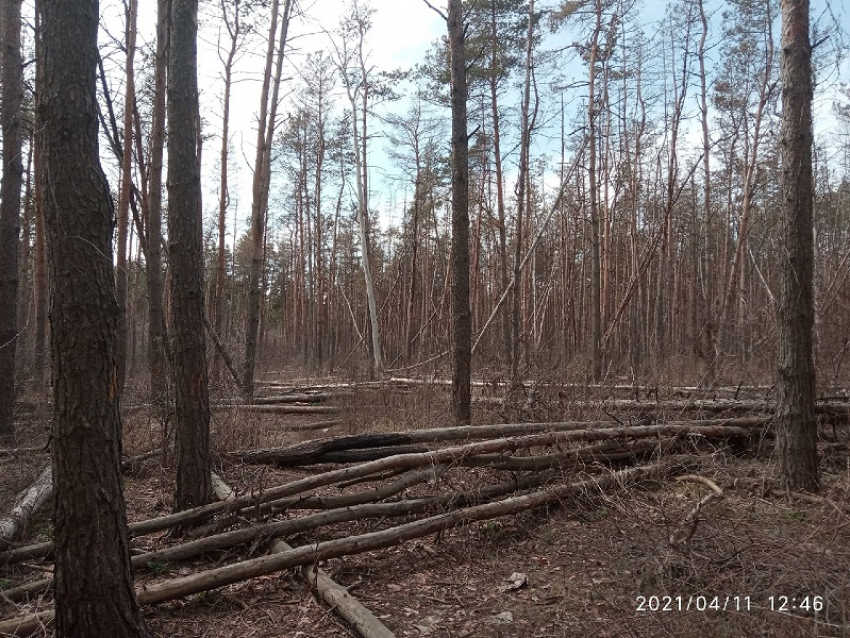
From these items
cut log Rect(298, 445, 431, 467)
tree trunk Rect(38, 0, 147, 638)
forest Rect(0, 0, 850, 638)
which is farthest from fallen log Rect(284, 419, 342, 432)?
tree trunk Rect(38, 0, 147, 638)

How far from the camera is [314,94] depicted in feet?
69.7

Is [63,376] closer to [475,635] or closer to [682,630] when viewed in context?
[475,635]

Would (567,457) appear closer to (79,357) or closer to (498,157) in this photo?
(79,357)

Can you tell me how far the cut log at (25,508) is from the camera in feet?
13.5

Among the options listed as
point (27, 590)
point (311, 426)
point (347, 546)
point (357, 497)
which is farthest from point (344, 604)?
point (311, 426)

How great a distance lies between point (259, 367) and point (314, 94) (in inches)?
405

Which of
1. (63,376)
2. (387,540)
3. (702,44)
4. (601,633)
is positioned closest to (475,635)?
(601,633)

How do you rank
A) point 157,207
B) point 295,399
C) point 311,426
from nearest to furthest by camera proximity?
1. point 311,426
2. point 157,207
3. point 295,399

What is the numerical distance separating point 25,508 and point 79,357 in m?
2.86

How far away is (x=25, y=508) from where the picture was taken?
457cm

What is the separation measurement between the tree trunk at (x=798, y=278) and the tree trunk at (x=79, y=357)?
5.06 metres

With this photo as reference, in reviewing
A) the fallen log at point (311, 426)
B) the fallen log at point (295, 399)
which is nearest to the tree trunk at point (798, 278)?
the fallen log at point (311, 426)

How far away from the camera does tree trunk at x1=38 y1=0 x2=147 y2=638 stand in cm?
261

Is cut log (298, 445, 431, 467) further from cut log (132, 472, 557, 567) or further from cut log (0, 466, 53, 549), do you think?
cut log (0, 466, 53, 549)
